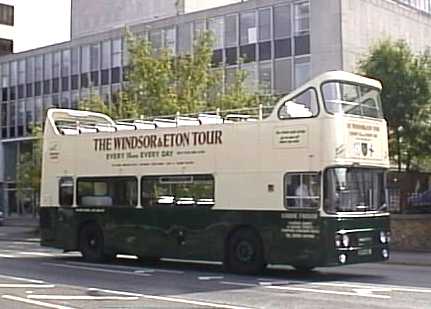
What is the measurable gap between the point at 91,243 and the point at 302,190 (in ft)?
23.9

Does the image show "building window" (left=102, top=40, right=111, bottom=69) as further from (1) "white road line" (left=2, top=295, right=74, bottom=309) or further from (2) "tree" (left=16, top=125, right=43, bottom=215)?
(1) "white road line" (left=2, top=295, right=74, bottom=309)

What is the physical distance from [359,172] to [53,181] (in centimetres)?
924

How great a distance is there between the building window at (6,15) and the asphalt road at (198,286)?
180 feet

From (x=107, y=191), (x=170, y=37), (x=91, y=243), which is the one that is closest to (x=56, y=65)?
(x=170, y=37)

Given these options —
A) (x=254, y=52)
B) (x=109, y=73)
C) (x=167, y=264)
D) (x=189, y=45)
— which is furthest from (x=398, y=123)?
(x=109, y=73)

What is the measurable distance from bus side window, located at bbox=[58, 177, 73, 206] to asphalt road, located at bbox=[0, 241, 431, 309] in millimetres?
1638

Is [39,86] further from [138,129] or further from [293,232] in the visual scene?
[293,232]

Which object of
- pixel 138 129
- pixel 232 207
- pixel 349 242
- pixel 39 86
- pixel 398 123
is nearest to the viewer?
pixel 349 242

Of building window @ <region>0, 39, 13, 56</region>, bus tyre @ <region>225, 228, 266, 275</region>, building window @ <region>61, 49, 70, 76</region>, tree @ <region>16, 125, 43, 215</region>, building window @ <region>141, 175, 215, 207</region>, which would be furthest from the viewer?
building window @ <region>0, 39, 13, 56</region>

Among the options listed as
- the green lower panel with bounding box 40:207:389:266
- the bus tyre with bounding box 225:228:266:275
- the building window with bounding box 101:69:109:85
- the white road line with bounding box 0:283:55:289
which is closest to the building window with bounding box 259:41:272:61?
the building window with bounding box 101:69:109:85

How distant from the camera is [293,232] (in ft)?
58.5

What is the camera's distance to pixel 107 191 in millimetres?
22062

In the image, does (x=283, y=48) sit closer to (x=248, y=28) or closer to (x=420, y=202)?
(x=248, y=28)

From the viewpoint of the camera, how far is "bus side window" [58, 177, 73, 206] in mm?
23047
